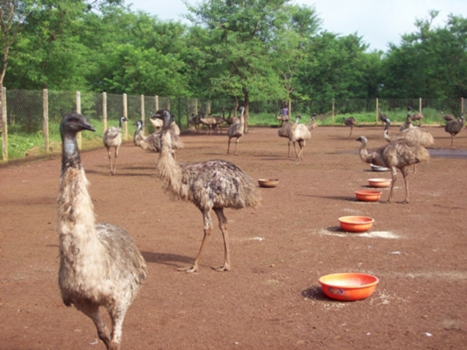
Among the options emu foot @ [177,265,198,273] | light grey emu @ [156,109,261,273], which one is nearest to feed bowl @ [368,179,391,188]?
light grey emu @ [156,109,261,273]

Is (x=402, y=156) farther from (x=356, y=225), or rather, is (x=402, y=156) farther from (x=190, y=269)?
(x=190, y=269)

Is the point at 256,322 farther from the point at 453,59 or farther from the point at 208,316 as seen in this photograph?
the point at 453,59

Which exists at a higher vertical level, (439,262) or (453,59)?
(453,59)

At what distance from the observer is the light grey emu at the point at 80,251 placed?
3799 mm

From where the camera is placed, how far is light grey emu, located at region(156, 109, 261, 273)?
6.88 meters

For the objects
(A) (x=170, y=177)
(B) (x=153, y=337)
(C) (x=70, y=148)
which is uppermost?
(C) (x=70, y=148)

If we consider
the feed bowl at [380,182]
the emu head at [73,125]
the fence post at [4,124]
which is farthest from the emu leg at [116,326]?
the fence post at [4,124]

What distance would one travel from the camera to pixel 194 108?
133ft

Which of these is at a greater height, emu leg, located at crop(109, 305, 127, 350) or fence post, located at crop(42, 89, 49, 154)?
fence post, located at crop(42, 89, 49, 154)

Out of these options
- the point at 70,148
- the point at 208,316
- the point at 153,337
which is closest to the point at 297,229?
the point at 208,316

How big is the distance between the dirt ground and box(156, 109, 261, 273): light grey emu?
654mm

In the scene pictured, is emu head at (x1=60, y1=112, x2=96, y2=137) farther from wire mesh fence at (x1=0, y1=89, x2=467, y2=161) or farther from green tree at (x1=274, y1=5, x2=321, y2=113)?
green tree at (x1=274, y1=5, x2=321, y2=113)

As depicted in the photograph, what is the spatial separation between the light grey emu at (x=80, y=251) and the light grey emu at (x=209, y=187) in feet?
9.23

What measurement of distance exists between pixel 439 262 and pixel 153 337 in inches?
145
